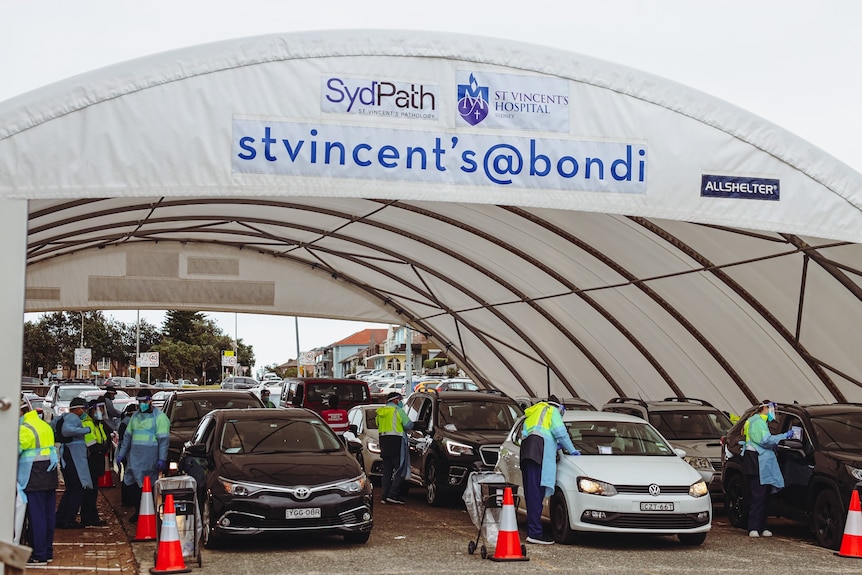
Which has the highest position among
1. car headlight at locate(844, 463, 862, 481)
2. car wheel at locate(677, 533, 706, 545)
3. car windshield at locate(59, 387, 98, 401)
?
car windshield at locate(59, 387, 98, 401)

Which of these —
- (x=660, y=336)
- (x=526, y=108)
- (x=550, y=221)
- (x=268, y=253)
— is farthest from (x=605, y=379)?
(x=526, y=108)

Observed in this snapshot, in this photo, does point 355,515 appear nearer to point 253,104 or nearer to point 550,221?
point 253,104

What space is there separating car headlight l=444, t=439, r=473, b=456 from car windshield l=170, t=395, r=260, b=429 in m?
4.16

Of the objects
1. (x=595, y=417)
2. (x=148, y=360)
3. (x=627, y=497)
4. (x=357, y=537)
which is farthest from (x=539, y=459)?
(x=148, y=360)

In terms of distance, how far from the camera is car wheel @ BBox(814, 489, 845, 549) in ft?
39.2

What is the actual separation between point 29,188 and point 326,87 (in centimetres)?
321

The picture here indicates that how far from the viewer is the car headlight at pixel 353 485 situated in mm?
11586

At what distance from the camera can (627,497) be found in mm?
11461

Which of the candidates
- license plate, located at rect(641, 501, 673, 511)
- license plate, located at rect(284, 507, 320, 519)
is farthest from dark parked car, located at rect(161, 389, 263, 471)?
license plate, located at rect(641, 501, 673, 511)

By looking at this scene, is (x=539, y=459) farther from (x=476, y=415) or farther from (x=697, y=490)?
(x=476, y=415)

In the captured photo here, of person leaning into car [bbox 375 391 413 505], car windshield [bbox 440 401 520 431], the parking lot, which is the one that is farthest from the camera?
car windshield [bbox 440 401 520 431]

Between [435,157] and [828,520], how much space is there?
638cm

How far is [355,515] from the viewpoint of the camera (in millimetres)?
11539

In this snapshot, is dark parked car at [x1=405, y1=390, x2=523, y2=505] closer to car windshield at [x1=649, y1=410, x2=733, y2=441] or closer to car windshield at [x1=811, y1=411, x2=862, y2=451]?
car windshield at [x1=649, y1=410, x2=733, y2=441]
